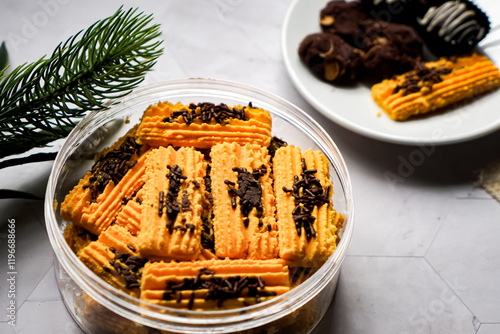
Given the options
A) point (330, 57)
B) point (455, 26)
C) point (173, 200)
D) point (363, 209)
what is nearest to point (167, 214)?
point (173, 200)

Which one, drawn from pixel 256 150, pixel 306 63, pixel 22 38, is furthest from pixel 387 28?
pixel 22 38

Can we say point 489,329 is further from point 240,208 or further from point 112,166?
point 112,166

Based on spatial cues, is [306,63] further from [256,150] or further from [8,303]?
[8,303]

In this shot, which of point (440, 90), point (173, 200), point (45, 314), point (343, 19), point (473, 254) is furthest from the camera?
point (343, 19)

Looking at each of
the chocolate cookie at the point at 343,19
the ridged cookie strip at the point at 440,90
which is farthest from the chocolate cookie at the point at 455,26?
the chocolate cookie at the point at 343,19

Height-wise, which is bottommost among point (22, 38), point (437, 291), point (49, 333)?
point (437, 291)

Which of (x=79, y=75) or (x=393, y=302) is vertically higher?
(x=79, y=75)
